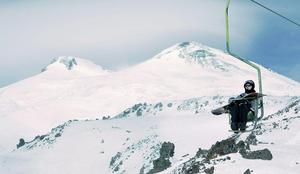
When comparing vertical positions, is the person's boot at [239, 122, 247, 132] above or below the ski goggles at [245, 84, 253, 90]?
below

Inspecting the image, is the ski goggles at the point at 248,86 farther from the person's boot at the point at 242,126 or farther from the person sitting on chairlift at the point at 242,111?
the person's boot at the point at 242,126

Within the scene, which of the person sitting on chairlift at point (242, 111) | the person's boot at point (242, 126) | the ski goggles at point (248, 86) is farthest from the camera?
the person's boot at point (242, 126)

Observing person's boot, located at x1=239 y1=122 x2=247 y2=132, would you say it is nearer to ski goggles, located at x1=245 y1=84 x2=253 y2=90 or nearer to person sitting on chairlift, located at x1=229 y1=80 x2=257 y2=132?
person sitting on chairlift, located at x1=229 y1=80 x2=257 y2=132

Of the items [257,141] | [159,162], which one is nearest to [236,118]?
[257,141]

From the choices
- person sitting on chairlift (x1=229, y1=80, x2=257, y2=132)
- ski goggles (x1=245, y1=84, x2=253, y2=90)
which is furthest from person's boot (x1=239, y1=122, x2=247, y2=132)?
ski goggles (x1=245, y1=84, x2=253, y2=90)

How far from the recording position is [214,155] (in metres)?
75.1

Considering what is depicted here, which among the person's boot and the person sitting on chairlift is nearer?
the person sitting on chairlift

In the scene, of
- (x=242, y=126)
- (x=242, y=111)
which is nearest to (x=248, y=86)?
(x=242, y=111)

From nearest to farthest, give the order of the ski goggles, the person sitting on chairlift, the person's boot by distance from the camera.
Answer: the ski goggles, the person sitting on chairlift, the person's boot

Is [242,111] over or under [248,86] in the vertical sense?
under

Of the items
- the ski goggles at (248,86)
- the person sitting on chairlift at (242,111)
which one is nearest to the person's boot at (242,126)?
the person sitting on chairlift at (242,111)

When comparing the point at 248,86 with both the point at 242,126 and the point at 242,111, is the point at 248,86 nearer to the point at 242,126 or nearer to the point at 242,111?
the point at 242,111

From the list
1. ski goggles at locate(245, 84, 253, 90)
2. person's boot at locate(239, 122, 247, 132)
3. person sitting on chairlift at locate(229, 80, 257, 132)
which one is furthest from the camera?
person's boot at locate(239, 122, 247, 132)

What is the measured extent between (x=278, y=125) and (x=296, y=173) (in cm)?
4424
